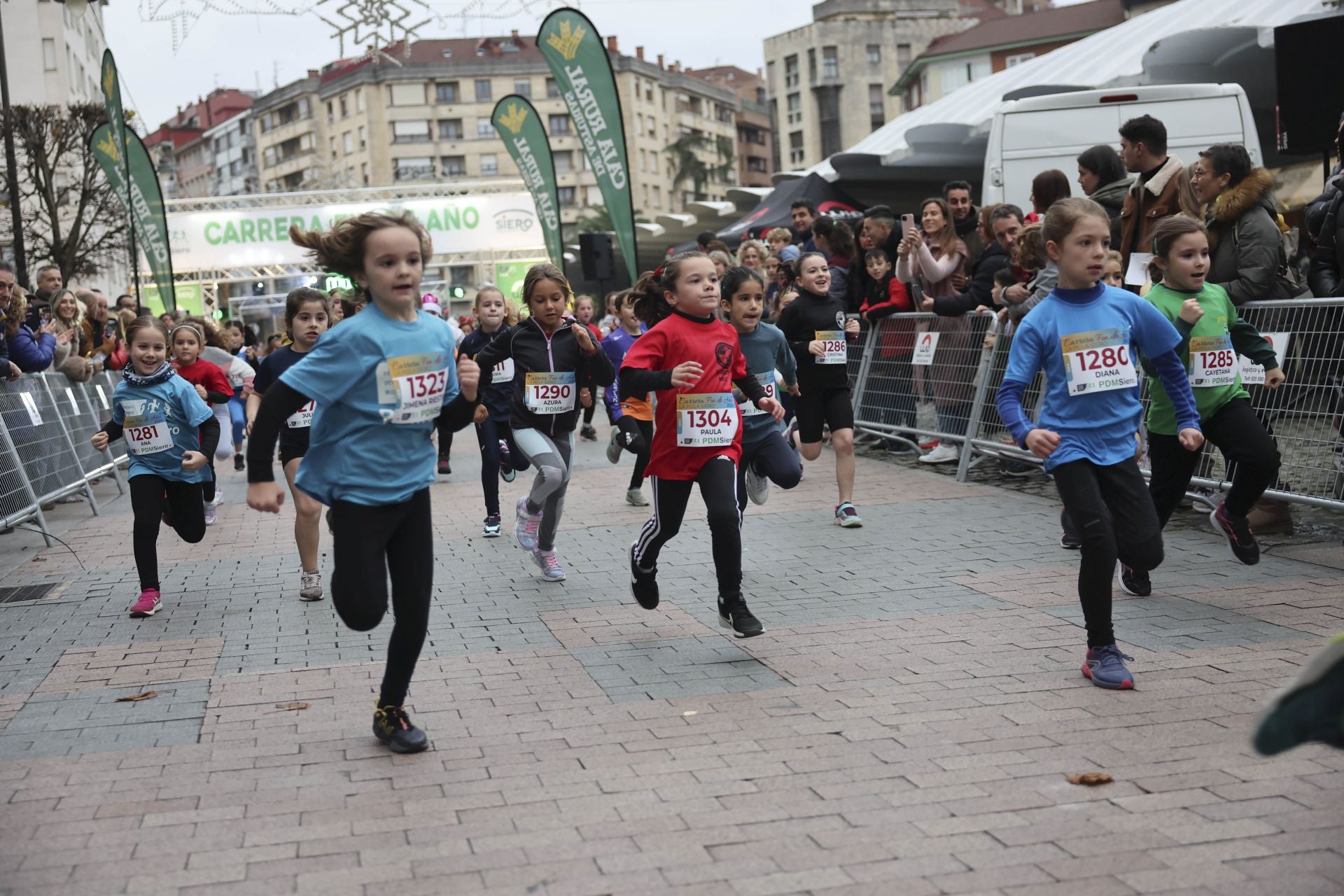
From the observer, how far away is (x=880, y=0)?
11112cm

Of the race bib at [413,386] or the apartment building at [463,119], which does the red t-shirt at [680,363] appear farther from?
the apartment building at [463,119]

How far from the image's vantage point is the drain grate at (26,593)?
28.4ft

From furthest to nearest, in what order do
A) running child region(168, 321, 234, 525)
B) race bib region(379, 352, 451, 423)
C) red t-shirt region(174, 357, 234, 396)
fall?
1. red t-shirt region(174, 357, 234, 396)
2. running child region(168, 321, 234, 525)
3. race bib region(379, 352, 451, 423)

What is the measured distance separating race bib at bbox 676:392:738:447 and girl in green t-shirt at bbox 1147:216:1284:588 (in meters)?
2.10

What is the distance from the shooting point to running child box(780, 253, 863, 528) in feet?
32.6

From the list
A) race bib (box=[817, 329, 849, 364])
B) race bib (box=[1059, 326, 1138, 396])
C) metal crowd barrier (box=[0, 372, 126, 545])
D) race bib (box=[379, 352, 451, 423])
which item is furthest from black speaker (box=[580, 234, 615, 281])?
race bib (box=[379, 352, 451, 423])

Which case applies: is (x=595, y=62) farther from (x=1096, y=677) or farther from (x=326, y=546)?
(x=1096, y=677)

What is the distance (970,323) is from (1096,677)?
22.5ft

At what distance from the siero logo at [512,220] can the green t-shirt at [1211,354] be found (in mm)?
36660

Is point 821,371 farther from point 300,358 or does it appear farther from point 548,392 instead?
point 300,358

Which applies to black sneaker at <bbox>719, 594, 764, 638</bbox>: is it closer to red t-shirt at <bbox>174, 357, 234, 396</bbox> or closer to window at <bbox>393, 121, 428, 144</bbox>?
red t-shirt at <bbox>174, 357, 234, 396</bbox>

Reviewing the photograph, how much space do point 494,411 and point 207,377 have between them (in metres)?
1.90

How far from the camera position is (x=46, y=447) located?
499 inches

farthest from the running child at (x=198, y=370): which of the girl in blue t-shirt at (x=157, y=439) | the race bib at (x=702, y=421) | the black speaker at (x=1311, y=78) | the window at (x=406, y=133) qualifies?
the window at (x=406, y=133)
